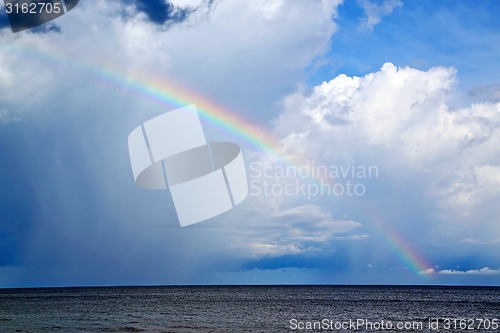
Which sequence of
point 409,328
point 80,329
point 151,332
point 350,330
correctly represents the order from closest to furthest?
point 151,332, point 80,329, point 350,330, point 409,328

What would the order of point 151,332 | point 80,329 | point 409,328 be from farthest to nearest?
point 409,328
point 80,329
point 151,332

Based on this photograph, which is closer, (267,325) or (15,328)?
(15,328)

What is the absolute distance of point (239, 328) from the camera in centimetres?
5472

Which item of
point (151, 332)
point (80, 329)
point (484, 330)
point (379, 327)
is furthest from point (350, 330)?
point (80, 329)

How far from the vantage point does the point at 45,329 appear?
5178 centimetres

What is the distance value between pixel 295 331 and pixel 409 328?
554 inches

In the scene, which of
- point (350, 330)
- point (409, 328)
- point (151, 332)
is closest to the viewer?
point (151, 332)

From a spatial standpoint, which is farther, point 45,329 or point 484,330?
point 484,330

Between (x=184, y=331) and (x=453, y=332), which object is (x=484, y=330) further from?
(x=184, y=331)

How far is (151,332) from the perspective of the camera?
4750 centimetres

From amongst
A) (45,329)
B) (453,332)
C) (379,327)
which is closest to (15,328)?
(45,329)

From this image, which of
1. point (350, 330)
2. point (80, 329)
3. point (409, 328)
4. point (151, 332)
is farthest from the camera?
point (409, 328)

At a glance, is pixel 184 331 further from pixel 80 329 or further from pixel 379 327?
pixel 379 327

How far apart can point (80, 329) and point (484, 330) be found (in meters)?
42.9
